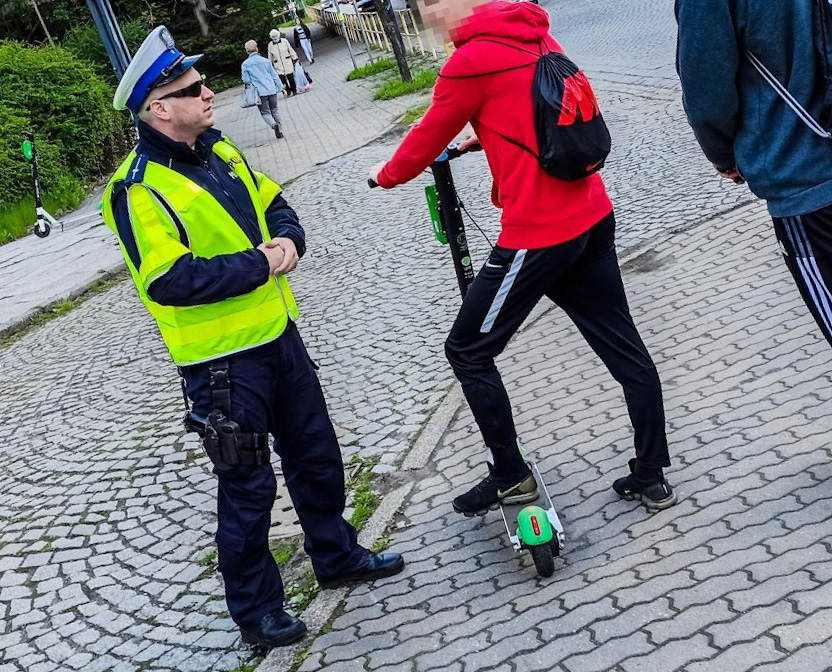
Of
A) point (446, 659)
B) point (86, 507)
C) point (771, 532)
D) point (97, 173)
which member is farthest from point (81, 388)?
point (97, 173)

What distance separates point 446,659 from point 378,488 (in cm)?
151

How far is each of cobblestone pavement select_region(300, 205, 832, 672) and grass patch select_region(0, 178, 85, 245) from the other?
37.4ft

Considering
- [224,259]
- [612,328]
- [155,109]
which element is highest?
[155,109]

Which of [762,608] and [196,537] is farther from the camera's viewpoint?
[196,537]

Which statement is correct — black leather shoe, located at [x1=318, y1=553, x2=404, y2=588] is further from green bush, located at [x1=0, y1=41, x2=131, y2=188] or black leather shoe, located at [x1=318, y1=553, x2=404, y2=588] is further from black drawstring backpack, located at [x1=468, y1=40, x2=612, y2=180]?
green bush, located at [x1=0, y1=41, x2=131, y2=188]

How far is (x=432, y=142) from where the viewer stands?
3328 millimetres

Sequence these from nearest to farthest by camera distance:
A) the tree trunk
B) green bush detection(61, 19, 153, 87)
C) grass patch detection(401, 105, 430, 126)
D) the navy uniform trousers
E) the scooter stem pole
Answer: the navy uniform trousers
the scooter stem pole
grass patch detection(401, 105, 430, 126)
the tree trunk
green bush detection(61, 19, 153, 87)

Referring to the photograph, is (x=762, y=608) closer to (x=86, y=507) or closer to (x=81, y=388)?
(x=86, y=507)

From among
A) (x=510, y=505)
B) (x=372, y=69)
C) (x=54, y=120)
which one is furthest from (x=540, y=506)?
(x=372, y=69)

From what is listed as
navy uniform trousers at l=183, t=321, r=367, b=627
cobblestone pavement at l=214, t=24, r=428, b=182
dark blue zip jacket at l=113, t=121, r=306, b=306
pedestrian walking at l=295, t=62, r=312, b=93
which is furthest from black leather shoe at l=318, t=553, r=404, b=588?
pedestrian walking at l=295, t=62, r=312, b=93

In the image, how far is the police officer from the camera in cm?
328

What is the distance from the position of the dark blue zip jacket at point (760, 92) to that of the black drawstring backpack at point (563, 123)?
324mm

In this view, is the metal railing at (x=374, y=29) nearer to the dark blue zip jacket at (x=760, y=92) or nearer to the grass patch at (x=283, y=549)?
the grass patch at (x=283, y=549)

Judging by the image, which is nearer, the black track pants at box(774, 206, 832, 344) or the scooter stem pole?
the black track pants at box(774, 206, 832, 344)
